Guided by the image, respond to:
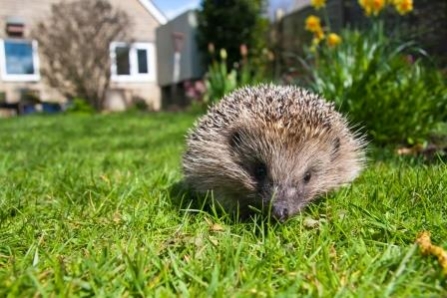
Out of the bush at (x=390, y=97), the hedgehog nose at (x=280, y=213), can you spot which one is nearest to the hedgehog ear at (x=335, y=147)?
the hedgehog nose at (x=280, y=213)

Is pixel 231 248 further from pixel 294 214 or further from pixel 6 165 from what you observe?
pixel 6 165

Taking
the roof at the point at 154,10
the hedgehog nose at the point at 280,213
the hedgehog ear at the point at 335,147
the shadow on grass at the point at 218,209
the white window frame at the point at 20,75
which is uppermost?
the roof at the point at 154,10

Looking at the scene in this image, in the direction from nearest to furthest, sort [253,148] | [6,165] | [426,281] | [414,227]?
[426,281], [414,227], [253,148], [6,165]

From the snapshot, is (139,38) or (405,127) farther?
(139,38)

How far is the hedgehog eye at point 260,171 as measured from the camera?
2.66 m

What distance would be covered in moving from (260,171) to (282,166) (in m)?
0.16

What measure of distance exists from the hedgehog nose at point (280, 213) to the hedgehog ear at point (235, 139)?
0.65 m

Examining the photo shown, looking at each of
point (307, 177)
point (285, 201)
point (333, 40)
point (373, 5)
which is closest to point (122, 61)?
point (333, 40)

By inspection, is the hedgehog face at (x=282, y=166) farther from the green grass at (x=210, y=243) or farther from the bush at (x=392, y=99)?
the bush at (x=392, y=99)

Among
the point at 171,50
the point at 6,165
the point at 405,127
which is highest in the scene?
the point at 171,50

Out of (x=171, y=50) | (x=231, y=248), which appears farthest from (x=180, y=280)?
(x=171, y=50)

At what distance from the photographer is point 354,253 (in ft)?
6.10

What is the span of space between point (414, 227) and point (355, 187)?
79cm

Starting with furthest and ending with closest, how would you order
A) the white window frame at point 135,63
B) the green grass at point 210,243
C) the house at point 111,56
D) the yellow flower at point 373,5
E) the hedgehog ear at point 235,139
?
the white window frame at point 135,63
the house at point 111,56
the yellow flower at point 373,5
the hedgehog ear at point 235,139
the green grass at point 210,243
